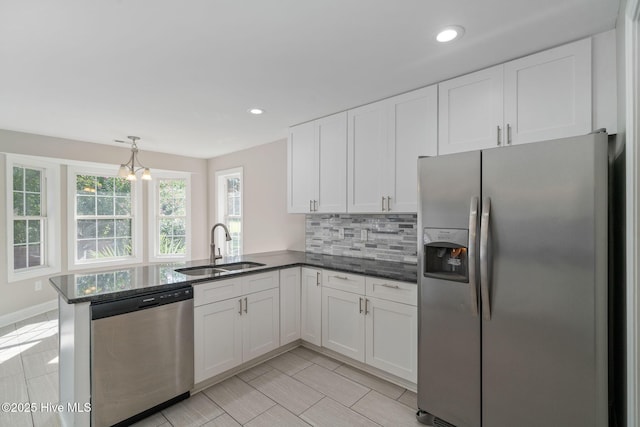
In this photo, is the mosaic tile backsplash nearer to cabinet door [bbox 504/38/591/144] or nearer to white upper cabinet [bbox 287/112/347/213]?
white upper cabinet [bbox 287/112/347/213]

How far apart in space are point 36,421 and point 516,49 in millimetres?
4041

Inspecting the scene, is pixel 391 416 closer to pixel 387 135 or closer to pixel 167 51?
pixel 387 135

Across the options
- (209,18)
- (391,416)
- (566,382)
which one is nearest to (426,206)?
(566,382)

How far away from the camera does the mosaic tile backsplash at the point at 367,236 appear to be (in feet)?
9.31

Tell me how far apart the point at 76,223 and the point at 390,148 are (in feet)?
15.8

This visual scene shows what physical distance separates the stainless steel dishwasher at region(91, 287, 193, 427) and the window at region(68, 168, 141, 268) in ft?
11.5

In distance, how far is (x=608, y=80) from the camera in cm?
166

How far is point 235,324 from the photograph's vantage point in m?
2.49

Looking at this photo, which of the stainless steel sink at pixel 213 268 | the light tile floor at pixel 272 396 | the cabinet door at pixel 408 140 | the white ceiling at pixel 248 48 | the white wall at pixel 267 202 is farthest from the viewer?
the white wall at pixel 267 202

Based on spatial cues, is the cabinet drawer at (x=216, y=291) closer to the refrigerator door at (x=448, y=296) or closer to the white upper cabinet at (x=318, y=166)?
the white upper cabinet at (x=318, y=166)

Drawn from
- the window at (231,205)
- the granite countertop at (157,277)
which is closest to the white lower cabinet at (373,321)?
the granite countertop at (157,277)

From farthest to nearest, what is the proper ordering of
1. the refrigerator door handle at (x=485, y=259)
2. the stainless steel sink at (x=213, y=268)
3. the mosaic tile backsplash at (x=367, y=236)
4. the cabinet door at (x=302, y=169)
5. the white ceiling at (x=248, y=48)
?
the cabinet door at (x=302, y=169)
the mosaic tile backsplash at (x=367, y=236)
the stainless steel sink at (x=213, y=268)
the refrigerator door handle at (x=485, y=259)
the white ceiling at (x=248, y=48)

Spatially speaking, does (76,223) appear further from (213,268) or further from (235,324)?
(235,324)

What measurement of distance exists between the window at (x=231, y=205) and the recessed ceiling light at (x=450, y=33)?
3.79m
